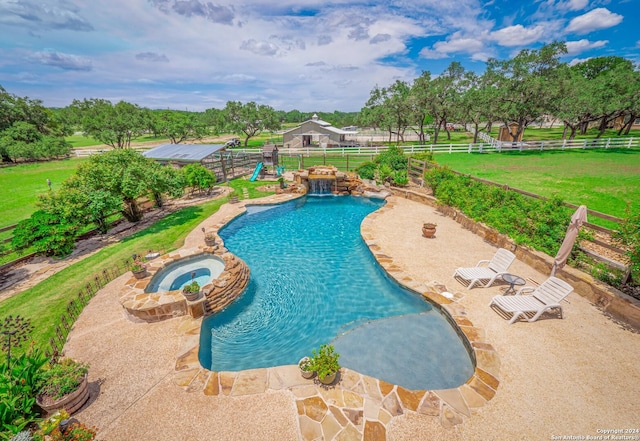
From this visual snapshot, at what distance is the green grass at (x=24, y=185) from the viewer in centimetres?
1465

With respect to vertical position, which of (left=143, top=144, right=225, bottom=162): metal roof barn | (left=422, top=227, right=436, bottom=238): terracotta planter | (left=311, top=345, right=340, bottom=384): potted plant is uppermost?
(left=143, top=144, right=225, bottom=162): metal roof barn

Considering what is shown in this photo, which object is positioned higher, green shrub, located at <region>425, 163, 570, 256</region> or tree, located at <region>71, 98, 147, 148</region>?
tree, located at <region>71, 98, 147, 148</region>

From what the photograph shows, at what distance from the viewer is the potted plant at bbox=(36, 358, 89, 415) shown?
4152 mm

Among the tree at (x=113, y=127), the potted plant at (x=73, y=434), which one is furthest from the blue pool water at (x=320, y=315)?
the tree at (x=113, y=127)

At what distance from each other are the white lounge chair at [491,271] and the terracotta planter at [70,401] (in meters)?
8.82

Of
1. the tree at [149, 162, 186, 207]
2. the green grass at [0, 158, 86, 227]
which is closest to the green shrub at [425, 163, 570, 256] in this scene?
the tree at [149, 162, 186, 207]

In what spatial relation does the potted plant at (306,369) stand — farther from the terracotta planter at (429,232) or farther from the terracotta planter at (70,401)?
the terracotta planter at (429,232)

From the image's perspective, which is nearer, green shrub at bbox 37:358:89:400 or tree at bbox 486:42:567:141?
green shrub at bbox 37:358:89:400

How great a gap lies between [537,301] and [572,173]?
17088 mm

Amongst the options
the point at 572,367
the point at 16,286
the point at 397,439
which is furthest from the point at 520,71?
the point at 16,286

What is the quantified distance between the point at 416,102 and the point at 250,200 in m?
27.9

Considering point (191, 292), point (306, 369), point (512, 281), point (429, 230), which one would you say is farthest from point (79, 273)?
point (512, 281)

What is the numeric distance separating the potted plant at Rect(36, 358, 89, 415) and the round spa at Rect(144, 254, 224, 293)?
3225mm

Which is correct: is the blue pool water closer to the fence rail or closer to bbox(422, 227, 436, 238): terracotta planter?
bbox(422, 227, 436, 238): terracotta planter
